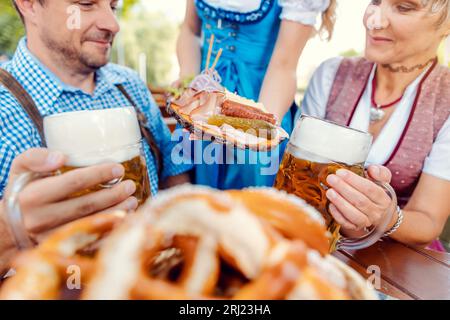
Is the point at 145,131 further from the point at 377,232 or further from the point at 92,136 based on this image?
the point at 377,232

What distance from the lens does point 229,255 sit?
0.34 meters

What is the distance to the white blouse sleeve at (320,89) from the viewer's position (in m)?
1.80

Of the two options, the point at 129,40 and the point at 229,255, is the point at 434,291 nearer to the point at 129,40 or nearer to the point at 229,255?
the point at 229,255

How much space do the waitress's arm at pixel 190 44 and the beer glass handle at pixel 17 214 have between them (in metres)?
1.46

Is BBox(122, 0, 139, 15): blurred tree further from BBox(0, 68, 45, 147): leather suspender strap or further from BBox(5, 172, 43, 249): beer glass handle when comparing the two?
BBox(5, 172, 43, 249): beer glass handle

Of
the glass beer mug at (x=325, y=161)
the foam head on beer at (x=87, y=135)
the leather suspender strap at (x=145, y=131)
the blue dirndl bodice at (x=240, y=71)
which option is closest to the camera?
the foam head on beer at (x=87, y=135)

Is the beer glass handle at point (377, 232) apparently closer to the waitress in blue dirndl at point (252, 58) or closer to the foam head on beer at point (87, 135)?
the foam head on beer at point (87, 135)

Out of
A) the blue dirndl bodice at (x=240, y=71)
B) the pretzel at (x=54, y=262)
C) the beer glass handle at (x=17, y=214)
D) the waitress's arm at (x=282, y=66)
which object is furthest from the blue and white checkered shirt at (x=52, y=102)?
the pretzel at (x=54, y=262)

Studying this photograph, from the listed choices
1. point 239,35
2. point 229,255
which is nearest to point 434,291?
point 229,255

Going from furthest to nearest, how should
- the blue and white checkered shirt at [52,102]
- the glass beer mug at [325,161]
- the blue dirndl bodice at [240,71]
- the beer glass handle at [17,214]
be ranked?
the blue dirndl bodice at [240,71] < the blue and white checkered shirt at [52,102] < the glass beer mug at [325,161] < the beer glass handle at [17,214]

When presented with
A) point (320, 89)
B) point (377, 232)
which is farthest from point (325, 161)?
point (320, 89)

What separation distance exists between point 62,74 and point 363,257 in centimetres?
133

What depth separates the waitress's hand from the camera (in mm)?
815

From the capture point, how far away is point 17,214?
539mm
